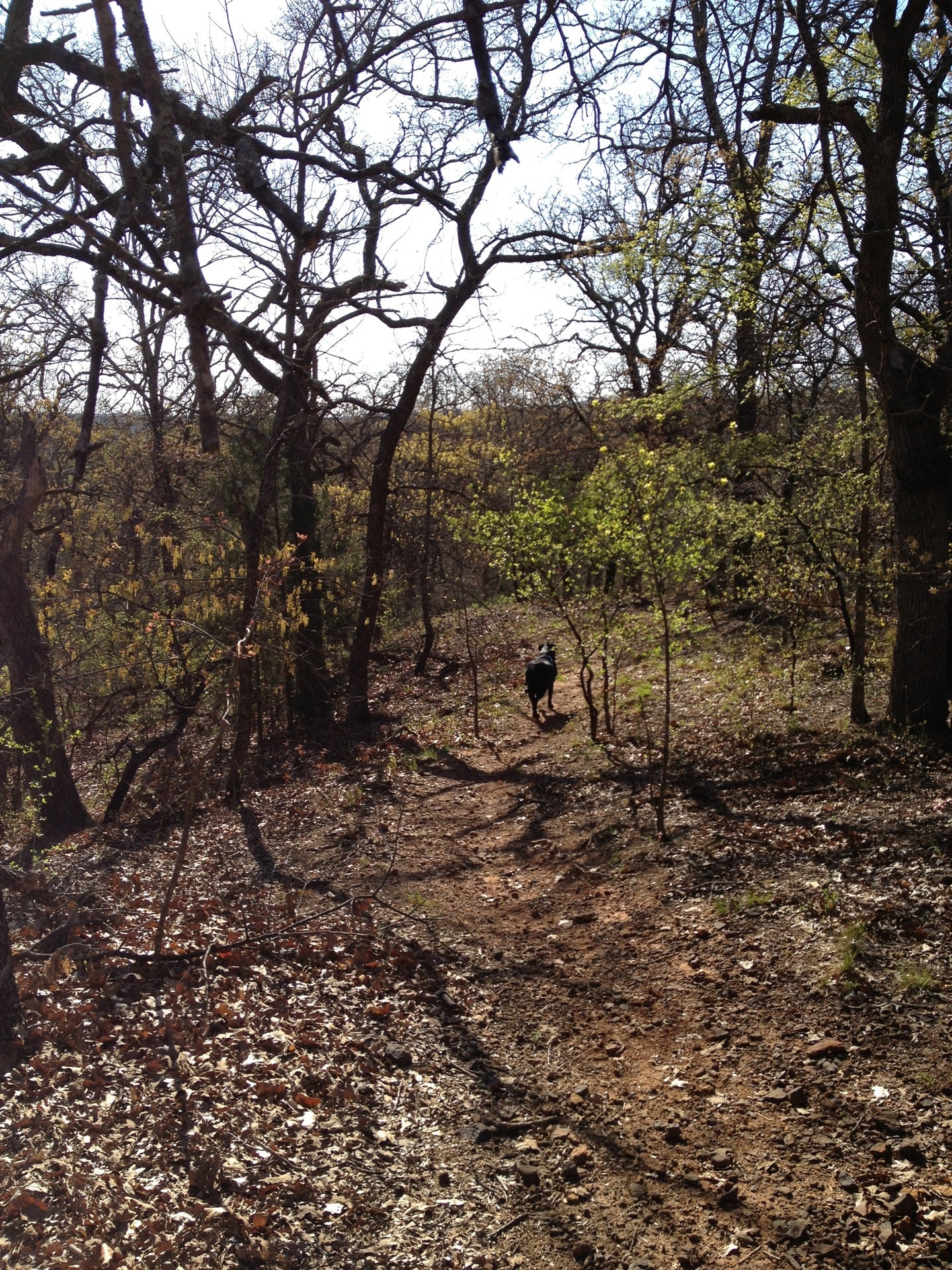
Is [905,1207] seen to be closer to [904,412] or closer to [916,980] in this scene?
[916,980]

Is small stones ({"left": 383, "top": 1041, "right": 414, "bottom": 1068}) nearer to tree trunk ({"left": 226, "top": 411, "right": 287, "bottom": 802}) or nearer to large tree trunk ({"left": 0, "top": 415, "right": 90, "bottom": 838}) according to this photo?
tree trunk ({"left": 226, "top": 411, "right": 287, "bottom": 802})

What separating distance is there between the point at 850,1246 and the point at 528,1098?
74.0 inches

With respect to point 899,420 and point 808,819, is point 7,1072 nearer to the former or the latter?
point 808,819

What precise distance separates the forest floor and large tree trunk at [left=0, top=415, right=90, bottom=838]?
70.8 inches

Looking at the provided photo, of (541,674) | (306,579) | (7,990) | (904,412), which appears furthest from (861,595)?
(7,990)

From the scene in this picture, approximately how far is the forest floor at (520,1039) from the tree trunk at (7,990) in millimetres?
152

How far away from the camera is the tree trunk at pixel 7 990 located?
16.3 feet

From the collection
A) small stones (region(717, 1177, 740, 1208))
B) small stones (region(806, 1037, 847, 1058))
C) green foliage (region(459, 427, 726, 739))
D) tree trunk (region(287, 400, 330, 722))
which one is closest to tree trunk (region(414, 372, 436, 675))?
tree trunk (region(287, 400, 330, 722))

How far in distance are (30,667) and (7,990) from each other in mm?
6472

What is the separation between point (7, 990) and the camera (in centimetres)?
509

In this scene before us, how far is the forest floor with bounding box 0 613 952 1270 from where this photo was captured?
4164 mm

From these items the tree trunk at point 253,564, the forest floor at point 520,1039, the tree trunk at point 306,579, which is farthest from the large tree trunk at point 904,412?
the tree trunk at point 306,579

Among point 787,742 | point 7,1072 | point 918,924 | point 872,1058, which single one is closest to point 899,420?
point 787,742

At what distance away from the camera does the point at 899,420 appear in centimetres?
861
